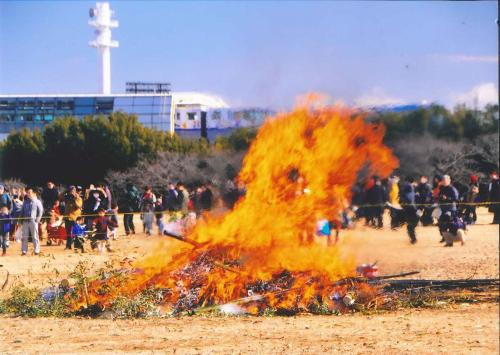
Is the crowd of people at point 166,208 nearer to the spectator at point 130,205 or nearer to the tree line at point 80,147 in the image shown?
the spectator at point 130,205

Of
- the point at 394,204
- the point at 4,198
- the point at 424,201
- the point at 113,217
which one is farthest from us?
the point at 424,201

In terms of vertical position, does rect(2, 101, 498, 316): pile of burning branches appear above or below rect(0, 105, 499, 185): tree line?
below

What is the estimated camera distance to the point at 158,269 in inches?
426

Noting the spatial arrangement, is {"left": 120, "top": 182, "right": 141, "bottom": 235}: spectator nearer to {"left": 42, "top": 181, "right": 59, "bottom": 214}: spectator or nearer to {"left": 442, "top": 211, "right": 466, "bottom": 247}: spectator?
{"left": 42, "top": 181, "right": 59, "bottom": 214}: spectator

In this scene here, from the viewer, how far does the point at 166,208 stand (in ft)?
45.8

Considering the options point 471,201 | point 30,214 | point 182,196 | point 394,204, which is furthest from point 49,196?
point 471,201

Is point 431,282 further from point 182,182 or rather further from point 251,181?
point 182,182

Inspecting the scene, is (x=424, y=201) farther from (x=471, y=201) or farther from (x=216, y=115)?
(x=216, y=115)

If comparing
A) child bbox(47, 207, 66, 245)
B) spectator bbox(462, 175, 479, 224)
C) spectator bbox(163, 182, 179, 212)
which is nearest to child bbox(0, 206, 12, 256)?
child bbox(47, 207, 66, 245)

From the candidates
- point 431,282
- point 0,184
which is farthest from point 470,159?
point 0,184

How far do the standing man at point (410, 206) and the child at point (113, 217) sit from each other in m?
5.60

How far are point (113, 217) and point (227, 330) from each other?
13.8 ft

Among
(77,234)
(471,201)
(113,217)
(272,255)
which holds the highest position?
(471,201)

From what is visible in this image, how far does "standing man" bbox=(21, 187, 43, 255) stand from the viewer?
11828 millimetres
